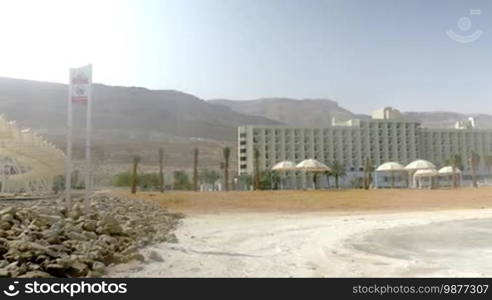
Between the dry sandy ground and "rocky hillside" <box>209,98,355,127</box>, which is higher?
"rocky hillside" <box>209,98,355,127</box>

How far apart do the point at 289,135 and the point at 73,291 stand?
327 ft

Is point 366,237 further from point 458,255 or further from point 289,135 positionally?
point 289,135

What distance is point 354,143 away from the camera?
109 metres

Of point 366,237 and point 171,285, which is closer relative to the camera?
point 171,285

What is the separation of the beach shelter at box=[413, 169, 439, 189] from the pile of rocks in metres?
42.6

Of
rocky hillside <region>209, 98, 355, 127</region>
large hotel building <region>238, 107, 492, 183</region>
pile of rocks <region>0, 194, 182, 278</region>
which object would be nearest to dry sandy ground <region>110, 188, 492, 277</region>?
pile of rocks <region>0, 194, 182, 278</region>

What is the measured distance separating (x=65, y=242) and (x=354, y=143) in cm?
10470

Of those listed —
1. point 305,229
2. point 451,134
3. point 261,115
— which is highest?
point 261,115

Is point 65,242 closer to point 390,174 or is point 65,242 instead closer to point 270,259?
point 270,259

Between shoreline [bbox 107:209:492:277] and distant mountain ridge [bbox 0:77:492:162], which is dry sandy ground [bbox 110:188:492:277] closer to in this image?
shoreline [bbox 107:209:492:277]

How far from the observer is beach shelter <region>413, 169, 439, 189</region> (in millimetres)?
54656

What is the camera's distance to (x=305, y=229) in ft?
48.0

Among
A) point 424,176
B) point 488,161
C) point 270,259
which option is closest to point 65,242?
point 270,259

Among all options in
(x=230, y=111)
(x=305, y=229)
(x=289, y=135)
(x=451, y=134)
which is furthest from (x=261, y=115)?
(x=305, y=229)
